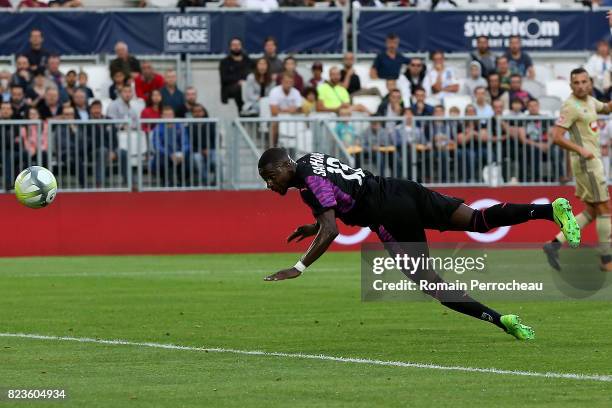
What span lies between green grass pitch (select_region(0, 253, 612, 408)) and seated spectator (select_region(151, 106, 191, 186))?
4387 mm

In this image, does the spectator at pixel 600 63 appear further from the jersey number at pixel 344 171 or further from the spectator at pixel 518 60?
the jersey number at pixel 344 171

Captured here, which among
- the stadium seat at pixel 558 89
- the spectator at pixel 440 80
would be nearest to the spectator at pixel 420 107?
the spectator at pixel 440 80

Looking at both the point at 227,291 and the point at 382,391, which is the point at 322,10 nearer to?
the point at 227,291

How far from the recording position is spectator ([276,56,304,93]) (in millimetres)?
26672

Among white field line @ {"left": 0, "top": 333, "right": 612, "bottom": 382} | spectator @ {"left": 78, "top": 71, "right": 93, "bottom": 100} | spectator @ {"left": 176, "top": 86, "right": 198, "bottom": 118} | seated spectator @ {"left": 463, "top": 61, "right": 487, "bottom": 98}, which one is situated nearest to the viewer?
white field line @ {"left": 0, "top": 333, "right": 612, "bottom": 382}

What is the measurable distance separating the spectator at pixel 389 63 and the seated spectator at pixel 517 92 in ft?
7.38

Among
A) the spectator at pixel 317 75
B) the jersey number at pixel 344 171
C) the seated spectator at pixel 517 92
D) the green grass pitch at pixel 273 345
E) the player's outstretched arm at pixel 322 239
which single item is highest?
the spectator at pixel 317 75

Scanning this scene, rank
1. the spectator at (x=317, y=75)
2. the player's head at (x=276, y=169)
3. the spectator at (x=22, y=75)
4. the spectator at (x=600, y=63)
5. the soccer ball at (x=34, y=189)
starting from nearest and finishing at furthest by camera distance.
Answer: the player's head at (x=276, y=169)
the soccer ball at (x=34, y=189)
the spectator at (x=22, y=75)
the spectator at (x=317, y=75)
the spectator at (x=600, y=63)

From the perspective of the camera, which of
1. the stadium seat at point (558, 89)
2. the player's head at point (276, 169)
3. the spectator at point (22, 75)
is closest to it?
the player's head at point (276, 169)

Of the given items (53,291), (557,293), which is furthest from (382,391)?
(53,291)

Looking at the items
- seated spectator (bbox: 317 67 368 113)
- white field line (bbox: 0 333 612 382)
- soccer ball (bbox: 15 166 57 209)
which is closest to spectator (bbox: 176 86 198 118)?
seated spectator (bbox: 317 67 368 113)

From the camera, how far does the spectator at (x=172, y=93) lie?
26078 mm

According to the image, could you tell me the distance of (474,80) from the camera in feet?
93.1

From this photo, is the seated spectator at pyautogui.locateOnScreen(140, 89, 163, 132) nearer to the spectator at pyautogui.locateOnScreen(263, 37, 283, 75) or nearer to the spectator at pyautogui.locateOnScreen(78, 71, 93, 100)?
the spectator at pyautogui.locateOnScreen(78, 71, 93, 100)
